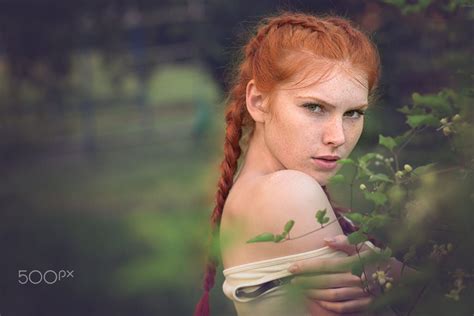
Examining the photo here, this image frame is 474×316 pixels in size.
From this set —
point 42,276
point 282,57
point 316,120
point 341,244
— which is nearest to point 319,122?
point 316,120

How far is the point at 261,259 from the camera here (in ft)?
6.51

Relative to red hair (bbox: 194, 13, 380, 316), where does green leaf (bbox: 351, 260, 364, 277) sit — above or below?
below

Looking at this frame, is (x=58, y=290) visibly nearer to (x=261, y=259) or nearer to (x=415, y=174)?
(x=261, y=259)

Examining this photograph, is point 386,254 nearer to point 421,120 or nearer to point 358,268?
point 358,268

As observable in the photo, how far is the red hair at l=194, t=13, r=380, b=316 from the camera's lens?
2.04m

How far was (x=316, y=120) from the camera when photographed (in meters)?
2.00

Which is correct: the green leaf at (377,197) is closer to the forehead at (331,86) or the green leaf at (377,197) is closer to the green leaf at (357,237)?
the green leaf at (357,237)

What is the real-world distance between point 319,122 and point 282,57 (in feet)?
0.57

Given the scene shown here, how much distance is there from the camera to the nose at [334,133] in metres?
1.99

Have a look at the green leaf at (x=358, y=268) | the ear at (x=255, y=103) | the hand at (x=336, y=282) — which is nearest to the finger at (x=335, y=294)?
the hand at (x=336, y=282)

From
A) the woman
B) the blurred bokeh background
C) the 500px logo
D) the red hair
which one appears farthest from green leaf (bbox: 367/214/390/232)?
the 500px logo

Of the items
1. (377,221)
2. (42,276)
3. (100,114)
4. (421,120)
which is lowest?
(100,114)

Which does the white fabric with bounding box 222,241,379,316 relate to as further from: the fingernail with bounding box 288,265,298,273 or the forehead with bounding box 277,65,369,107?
the forehead with bounding box 277,65,369,107

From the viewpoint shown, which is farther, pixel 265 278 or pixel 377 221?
pixel 265 278
